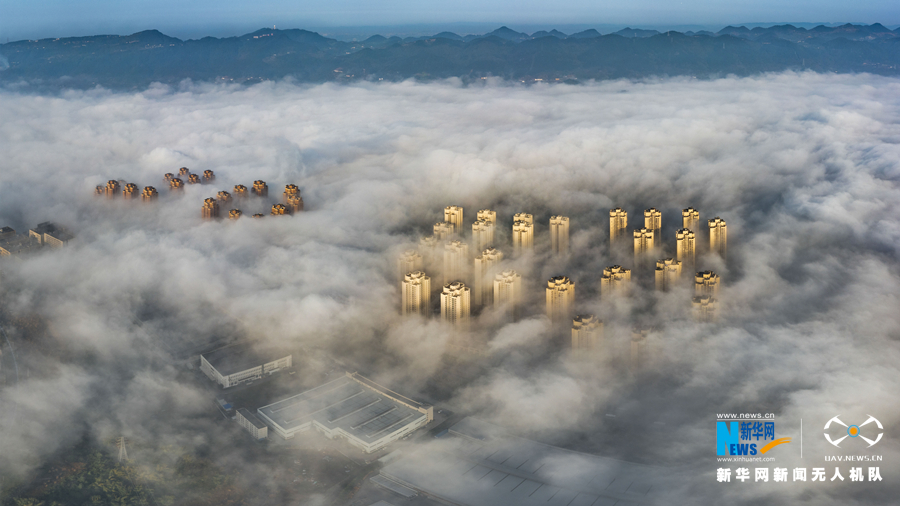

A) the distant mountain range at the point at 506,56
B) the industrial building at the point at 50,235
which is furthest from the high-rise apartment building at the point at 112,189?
the distant mountain range at the point at 506,56

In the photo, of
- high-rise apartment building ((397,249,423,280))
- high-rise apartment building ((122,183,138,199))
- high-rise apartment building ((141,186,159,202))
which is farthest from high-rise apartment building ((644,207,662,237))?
high-rise apartment building ((122,183,138,199))

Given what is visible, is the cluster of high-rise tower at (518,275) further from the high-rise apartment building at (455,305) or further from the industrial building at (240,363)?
the industrial building at (240,363)

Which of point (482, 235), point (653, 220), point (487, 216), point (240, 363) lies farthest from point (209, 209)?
point (653, 220)

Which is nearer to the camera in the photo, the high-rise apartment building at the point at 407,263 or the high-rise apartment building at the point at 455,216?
the high-rise apartment building at the point at 407,263

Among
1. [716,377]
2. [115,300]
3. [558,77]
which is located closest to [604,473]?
[716,377]

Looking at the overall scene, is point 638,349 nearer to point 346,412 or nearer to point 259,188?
point 346,412
